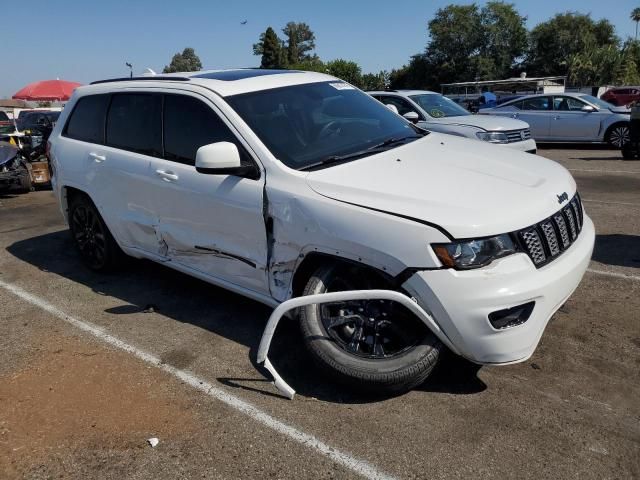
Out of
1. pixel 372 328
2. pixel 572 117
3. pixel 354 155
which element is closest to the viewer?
pixel 372 328

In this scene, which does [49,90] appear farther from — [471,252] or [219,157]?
[471,252]

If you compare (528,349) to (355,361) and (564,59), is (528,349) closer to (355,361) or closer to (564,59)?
(355,361)

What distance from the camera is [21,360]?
3.94 meters

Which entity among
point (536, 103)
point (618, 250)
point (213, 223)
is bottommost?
point (618, 250)

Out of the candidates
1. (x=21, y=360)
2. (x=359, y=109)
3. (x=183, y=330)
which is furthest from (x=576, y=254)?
(x=21, y=360)

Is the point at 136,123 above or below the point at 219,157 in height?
above

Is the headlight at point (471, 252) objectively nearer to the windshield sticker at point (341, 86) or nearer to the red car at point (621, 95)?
the windshield sticker at point (341, 86)

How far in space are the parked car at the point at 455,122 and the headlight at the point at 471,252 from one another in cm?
618

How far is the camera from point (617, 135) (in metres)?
13.8

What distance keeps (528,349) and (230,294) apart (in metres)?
2.69

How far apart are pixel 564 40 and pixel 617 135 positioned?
6713cm

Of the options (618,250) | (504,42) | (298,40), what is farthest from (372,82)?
(618,250)

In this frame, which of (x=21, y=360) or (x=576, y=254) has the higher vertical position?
(x=576, y=254)

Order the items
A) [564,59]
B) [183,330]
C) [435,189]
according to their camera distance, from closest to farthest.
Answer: [435,189], [183,330], [564,59]
